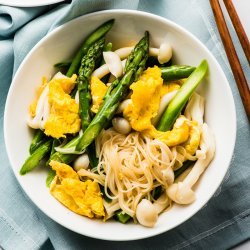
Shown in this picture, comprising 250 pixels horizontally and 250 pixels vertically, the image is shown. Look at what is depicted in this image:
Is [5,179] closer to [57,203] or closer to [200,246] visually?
[57,203]

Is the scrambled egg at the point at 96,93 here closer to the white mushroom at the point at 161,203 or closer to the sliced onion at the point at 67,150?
the sliced onion at the point at 67,150

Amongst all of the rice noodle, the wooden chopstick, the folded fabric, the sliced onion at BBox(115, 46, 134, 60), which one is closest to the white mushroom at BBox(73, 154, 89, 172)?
the rice noodle

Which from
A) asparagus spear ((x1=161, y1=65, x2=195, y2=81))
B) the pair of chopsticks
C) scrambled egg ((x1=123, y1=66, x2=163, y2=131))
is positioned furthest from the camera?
the pair of chopsticks

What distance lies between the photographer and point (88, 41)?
1.81 m

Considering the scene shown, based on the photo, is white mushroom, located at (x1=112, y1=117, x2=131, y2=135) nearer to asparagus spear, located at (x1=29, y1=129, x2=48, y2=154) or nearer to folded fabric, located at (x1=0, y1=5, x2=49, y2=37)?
asparagus spear, located at (x1=29, y1=129, x2=48, y2=154)

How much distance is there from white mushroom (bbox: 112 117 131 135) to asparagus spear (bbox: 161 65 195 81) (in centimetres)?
21

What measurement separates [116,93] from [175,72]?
224mm

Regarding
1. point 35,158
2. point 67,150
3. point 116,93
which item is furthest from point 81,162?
point 116,93

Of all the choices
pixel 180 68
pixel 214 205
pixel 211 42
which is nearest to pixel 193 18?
pixel 211 42

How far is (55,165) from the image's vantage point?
5.59ft

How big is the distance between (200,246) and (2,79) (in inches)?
40.6

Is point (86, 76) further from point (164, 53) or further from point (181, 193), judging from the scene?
point (181, 193)

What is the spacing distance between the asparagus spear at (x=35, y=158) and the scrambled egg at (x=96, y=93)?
0.22 m

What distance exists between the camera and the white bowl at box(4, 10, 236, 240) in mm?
1711
